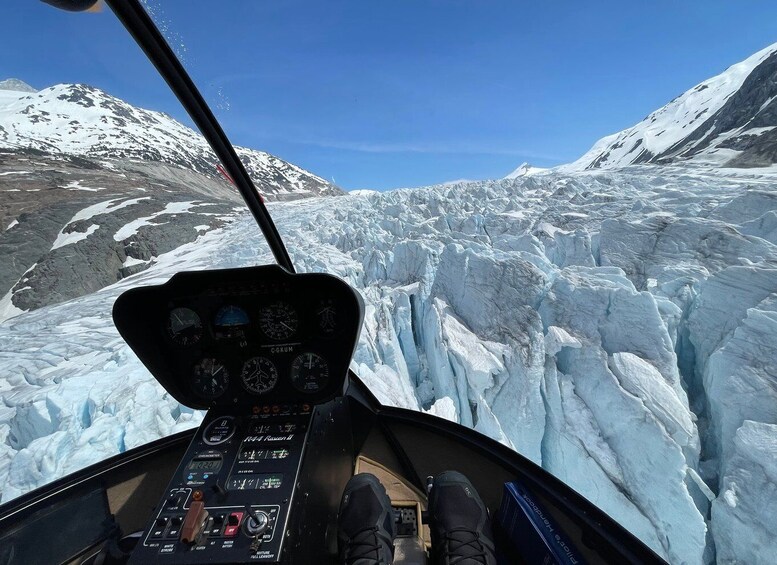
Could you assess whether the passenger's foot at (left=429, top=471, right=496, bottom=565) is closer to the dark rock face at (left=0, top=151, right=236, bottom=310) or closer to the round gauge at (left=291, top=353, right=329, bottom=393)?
the round gauge at (left=291, top=353, right=329, bottom=393)

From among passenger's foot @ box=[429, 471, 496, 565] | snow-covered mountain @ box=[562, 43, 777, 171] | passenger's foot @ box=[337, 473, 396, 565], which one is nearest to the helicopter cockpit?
passenger's foot @ box=[337, 473, 396, 565]

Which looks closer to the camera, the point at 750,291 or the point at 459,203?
the point at 750,291

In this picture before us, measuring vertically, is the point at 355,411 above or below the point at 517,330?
above

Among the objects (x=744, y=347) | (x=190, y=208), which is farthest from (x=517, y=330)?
(x=190, y=208)

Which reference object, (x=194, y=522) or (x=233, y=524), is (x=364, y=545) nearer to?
(x=233, y=524)

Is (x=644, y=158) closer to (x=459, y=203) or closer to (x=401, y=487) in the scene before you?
(x=459, y=203)

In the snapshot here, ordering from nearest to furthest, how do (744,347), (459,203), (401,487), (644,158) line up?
(401,487) < (744,347) < (459,203) < (644,158)

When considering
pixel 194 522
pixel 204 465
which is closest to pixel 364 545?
pixel 194 522

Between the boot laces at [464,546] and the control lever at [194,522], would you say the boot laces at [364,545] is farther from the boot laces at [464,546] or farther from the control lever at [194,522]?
the control lever at [194,522]

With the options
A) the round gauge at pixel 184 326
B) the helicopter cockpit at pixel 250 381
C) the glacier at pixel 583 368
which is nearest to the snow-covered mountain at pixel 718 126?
the glacier at pixel 583 368
